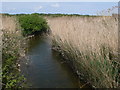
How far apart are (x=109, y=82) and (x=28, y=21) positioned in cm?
745

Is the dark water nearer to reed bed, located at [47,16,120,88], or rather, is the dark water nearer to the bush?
reed bed, located at [47,16,120,88]

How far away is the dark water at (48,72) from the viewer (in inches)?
147

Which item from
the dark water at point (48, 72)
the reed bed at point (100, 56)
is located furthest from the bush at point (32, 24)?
the reed bed at point (100, 56)

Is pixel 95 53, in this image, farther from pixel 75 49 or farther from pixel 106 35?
pixel 75 49

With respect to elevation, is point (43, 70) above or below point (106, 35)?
below

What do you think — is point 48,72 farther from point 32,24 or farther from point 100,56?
point 32,24

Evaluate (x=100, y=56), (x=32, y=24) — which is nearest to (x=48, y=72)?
(x=100, y=56)

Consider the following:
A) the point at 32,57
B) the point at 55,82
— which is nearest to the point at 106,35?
the point at 55,82

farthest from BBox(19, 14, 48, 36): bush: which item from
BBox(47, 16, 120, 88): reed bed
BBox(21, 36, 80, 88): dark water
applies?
BBox(47, 16, 120, 88): reed bed

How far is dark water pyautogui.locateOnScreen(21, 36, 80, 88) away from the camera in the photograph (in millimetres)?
3731

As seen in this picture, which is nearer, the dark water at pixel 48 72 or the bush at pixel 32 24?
the dark water at pixel 48 72

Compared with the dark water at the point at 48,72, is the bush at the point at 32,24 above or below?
above

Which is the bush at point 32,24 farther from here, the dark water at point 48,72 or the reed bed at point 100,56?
the reed bed at point 100,56

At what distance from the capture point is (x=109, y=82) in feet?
8.96
